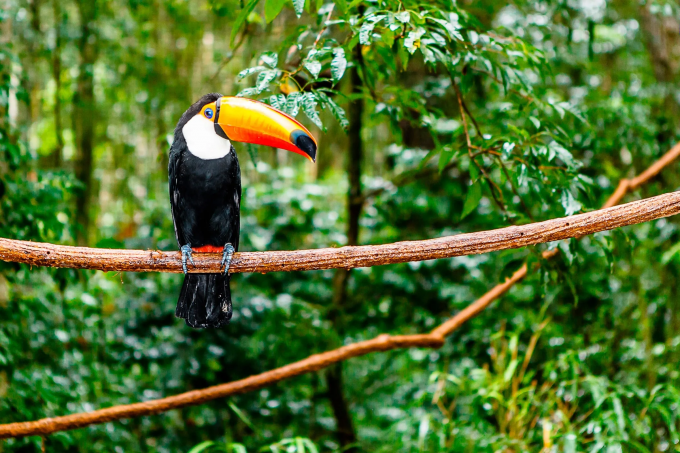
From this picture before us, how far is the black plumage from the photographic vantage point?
7.65 feet

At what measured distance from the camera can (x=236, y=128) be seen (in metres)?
2.23

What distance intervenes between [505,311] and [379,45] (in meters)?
2.57

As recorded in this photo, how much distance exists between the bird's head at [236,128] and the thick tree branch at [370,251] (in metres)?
0.34

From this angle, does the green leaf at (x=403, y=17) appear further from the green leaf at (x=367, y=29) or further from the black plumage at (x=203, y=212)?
the black plumage at (x=203, y=212)

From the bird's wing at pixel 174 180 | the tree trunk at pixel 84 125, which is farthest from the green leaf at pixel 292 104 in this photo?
the tree trunk at pixel 84 125

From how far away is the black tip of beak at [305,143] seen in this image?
6.38 ft

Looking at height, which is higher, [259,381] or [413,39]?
[413,39]

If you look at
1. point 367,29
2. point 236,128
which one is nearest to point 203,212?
point 236,128

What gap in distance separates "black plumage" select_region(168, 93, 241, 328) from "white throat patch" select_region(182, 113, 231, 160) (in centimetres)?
2

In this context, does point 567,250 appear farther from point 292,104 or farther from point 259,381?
point 259,381

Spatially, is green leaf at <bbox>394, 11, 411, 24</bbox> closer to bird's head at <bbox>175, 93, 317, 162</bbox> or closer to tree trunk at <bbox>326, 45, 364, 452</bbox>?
bird's head at <bbox>175, 93, 317, 162</bbox>

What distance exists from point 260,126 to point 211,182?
0.47m

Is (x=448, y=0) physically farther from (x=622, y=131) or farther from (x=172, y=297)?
(x=172, y=297)

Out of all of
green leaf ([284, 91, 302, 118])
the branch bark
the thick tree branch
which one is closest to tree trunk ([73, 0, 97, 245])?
the branch bark
